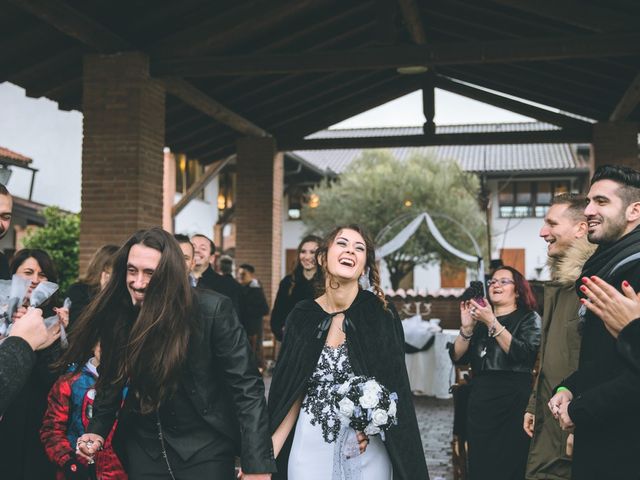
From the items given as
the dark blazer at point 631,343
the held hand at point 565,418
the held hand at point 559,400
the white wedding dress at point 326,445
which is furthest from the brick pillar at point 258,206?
the dark blazer at point 631,343

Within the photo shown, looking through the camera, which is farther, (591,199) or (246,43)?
(246,43)

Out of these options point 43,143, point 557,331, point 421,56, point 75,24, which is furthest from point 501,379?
point 43,143

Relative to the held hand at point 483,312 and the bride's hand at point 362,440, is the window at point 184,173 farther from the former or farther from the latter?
the bride's hand at point 362,440

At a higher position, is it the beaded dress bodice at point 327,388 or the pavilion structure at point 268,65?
the pavilion structure at point 268,65

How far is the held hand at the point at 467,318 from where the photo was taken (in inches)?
204

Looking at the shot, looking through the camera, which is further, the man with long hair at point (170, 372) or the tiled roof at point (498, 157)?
the tiled roof at point (498, 157)

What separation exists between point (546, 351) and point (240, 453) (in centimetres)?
184

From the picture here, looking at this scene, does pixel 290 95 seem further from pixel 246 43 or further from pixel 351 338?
pixel 351 338

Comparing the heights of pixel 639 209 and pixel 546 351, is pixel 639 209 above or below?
above

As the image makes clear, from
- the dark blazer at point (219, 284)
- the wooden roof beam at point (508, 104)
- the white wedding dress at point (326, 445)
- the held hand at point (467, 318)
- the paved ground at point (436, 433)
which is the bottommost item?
the paved ground at point (436, 433)

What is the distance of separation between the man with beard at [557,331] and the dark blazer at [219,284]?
3.85 metres

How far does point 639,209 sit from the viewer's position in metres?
3.09

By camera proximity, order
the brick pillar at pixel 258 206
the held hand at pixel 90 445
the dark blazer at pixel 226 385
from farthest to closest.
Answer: the brick pillar at pixel 258 206 → the held hand at pixel 90 445 → the dark blazer at pixel 226 385

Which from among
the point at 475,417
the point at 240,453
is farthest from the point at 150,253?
the point at 475,417
